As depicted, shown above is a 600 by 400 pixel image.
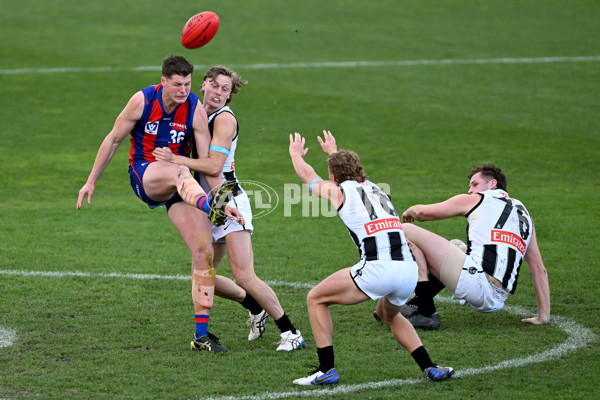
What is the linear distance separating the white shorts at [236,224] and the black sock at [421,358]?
75.4 inches

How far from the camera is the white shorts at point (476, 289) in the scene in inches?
294

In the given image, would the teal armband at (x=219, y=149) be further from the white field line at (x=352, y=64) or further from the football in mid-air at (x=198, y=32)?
the white field line at (x=352, y=64)

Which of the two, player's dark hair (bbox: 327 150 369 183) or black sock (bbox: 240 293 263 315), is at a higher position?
player's dark hair (bbox: 327 150 369 183)

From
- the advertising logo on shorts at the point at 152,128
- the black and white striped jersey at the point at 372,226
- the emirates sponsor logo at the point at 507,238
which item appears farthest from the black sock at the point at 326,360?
the advertising logo on shorts at the point at 152,128

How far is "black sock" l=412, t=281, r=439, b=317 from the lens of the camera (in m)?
7.76

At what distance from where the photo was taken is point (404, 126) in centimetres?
1869

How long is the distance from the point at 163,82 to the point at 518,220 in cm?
346

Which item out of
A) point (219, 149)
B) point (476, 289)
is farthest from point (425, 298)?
point (219, 149)

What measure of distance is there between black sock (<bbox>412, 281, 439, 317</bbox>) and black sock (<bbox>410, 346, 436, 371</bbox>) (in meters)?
1.46

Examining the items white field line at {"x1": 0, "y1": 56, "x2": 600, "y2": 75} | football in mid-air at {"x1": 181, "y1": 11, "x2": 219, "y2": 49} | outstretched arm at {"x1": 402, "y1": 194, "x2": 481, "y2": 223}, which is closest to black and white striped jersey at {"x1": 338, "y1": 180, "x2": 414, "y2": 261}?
outstretched arm at {"x1": 402, "y1": 194, "x2": 481, "y2": 223}

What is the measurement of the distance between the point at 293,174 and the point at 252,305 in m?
7.75

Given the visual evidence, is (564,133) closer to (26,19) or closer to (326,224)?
(326,224)

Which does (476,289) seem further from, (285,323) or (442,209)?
(285,323)

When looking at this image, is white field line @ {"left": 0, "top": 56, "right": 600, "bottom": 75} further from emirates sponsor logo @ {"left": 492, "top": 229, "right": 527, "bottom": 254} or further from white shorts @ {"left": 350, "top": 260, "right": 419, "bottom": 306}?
white shorts @ {"left": 350, "top": 260, "right": 419, "bottom": 306}
